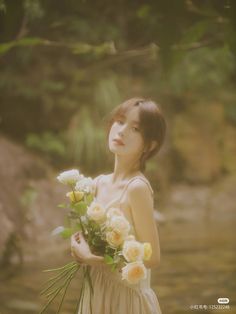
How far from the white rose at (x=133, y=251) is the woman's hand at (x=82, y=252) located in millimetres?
81

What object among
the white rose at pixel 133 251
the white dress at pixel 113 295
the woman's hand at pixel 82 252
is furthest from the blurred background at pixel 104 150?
the white rose at pixel 133 251

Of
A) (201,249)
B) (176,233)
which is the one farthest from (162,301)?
(176,233)

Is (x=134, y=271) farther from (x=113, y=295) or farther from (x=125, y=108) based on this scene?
(x=125, y=108)

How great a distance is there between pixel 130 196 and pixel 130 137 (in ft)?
0.52

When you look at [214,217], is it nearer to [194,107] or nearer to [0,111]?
[194,107]

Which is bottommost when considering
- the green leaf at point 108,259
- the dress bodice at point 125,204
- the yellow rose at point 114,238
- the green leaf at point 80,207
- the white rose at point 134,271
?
the white rose at point 134,271

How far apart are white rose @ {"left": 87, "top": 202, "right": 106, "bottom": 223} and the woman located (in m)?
0.08

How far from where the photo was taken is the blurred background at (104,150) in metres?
2.38

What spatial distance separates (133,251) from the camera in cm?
105

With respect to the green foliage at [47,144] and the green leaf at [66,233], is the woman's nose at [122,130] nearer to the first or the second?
the green leaf at [66,233]

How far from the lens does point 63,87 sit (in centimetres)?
348

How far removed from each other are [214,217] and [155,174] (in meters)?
0.51

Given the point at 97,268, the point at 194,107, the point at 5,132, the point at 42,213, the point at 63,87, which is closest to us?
the point at 97,268

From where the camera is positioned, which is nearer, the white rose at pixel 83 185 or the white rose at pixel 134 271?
the white rose at pixel 134 271
